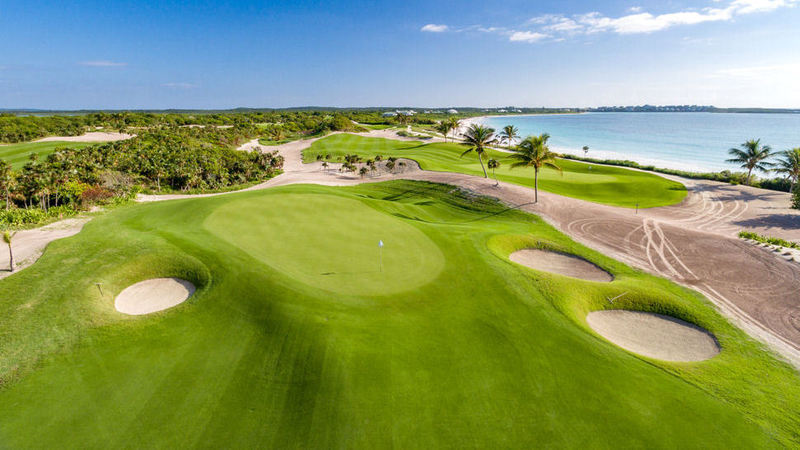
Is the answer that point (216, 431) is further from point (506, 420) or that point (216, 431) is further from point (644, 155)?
point (644, 155)

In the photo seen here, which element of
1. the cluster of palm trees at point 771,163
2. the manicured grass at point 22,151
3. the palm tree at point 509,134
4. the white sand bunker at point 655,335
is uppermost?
the palm tree at point 509,134

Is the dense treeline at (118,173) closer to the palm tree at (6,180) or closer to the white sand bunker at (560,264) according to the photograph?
the palm tree at (6,180)

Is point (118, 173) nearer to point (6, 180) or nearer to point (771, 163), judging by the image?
point (6, 180)

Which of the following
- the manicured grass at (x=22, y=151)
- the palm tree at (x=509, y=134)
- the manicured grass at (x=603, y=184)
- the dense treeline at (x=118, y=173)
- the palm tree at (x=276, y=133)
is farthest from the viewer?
the palm tree at (x=276, y=133)

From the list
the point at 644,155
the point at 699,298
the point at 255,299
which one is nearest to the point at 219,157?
the point at 255,299

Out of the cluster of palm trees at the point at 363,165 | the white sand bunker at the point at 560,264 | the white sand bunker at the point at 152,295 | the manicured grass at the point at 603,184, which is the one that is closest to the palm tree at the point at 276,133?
the cluster of palm trees at the point at 363,165

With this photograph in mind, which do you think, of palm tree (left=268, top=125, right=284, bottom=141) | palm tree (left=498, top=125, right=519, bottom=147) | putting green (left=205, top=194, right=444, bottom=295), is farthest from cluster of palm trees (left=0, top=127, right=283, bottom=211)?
palm tree (left=498, top=125, right=519, bottom=147)
